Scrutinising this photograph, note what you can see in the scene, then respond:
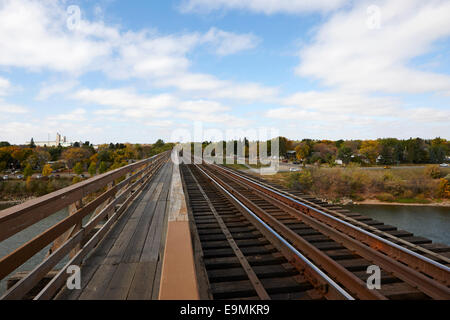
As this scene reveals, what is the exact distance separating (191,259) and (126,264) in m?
1.77

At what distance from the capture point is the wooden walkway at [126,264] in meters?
2.49

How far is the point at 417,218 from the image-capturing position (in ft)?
114

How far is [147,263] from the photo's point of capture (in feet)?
10.4

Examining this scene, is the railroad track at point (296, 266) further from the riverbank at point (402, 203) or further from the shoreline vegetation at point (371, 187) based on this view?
the riverbank at point (402, 203)

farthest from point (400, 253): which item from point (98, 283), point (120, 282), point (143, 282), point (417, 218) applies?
point (417, 218)

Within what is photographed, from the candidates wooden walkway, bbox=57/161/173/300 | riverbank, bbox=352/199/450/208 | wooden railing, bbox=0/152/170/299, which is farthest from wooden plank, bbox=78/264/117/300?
riverbank, bbox=352/199/450/208

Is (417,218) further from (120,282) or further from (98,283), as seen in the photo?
(98,283)

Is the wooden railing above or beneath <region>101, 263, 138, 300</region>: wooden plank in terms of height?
above

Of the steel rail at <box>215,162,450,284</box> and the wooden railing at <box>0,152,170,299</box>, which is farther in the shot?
the steel rail at <box>215,162,450,284</box>

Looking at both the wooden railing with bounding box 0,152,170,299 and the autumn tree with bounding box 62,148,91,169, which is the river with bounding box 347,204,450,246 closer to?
the wooden railing with bounding box 0,152,170,299

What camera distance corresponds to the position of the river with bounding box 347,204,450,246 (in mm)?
29050

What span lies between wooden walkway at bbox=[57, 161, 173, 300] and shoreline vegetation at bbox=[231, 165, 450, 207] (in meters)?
38.3
